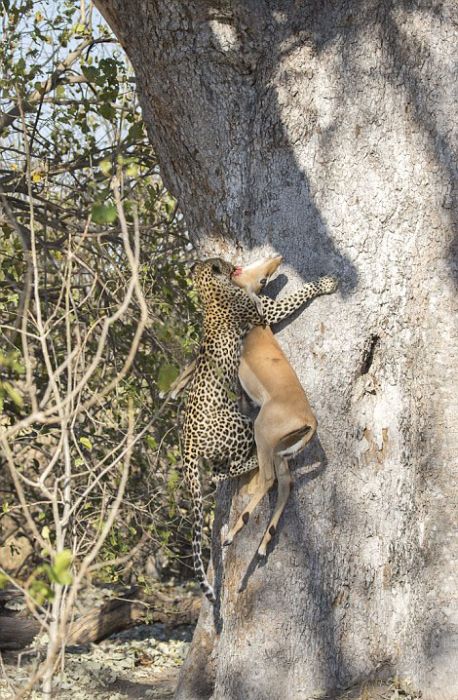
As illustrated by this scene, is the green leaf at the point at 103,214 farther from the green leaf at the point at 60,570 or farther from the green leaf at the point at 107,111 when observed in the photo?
the green leaf at the point at 107,111

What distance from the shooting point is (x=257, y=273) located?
549 centimetres

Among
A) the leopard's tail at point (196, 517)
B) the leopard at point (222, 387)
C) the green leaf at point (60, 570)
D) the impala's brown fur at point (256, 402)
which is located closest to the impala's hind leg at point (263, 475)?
the impala's brown fur at point (256, 402)

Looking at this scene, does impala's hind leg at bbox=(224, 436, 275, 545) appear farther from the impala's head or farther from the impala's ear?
the impala's head

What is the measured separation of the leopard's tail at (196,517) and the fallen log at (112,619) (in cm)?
144

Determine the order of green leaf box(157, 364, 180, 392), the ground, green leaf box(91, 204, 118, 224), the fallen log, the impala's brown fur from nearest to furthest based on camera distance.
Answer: green leaf box(157, 364, 180, 392) → green leaf box(91, 204, 118, 224) → the impala's brown fur → the ground → the fallen log

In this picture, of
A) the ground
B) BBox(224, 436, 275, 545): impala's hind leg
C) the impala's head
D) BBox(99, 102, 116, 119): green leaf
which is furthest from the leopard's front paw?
the ground

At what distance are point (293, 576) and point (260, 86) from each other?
272cm

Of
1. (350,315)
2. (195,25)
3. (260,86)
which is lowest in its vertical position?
(350,315)

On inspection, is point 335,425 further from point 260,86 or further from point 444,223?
point 260,86

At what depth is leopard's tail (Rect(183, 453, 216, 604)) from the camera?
557 cm

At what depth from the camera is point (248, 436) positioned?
555 centimetres

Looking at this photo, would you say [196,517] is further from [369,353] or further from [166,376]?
[166,376]

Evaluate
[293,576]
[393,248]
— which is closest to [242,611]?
[293,576]

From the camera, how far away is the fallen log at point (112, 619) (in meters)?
7.13
